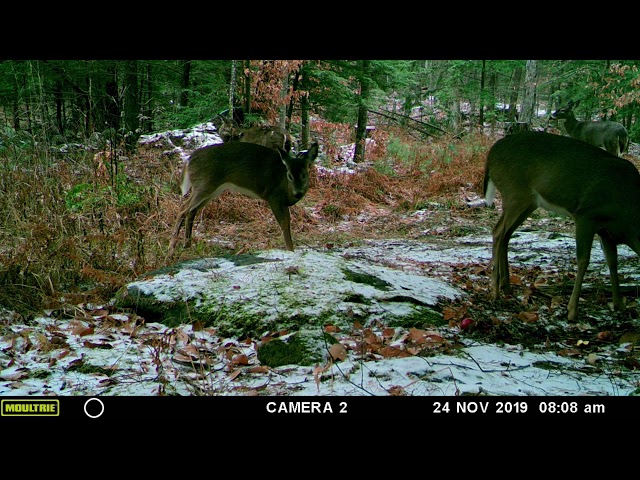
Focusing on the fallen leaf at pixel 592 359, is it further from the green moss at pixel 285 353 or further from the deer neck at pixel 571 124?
the deer neck at pixel 571 124

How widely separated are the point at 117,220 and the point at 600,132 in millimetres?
10031

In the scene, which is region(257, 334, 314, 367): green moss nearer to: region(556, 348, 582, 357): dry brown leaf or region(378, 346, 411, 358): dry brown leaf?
region(378, 346, 411, 358): dry brown leaf

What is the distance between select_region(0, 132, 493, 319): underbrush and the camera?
11.8 ft

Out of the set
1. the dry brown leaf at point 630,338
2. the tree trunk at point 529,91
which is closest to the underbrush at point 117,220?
the dry brown leaf at point 630,338

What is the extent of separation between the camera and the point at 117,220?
4434mm

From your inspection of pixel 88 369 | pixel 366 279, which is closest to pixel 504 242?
pixel 366 279

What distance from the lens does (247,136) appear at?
27.5ft

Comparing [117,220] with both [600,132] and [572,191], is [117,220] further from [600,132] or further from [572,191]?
[600,132]

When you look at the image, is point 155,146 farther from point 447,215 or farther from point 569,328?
point 569,328

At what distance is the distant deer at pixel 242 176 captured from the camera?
5844 millimetres

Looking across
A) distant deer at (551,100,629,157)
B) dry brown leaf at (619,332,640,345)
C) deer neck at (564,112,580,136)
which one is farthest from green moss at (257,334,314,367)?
deer neck at (564,112,580,136)
